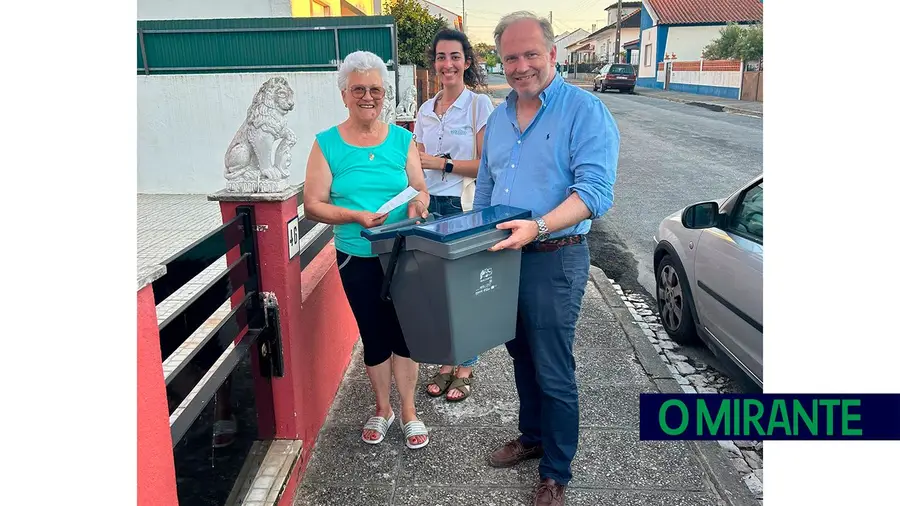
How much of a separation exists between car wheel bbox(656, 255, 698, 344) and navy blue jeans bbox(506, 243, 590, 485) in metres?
2.02

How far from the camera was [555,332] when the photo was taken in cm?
251

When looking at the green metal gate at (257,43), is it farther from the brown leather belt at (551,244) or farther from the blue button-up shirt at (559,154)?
the brown leather belt at (551,244)

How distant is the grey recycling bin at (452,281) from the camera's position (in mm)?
2266

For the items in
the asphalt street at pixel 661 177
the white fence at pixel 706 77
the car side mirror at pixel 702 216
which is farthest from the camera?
the white fence at pixel 706 77

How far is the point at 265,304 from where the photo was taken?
2.70 meters

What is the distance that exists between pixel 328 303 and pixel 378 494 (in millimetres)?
1145

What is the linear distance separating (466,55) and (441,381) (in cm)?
183

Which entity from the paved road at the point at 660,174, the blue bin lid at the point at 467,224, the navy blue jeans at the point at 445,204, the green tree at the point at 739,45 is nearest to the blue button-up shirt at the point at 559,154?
the blue bin lid at the point at 467,224

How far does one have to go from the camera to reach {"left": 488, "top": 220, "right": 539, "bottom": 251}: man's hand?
226 centimetres

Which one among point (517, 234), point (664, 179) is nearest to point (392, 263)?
point (517, 234)

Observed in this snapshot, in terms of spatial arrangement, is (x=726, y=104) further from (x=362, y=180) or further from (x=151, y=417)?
(x=151, y=417)

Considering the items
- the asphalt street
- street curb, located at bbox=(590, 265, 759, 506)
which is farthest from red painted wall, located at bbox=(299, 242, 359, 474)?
the asphalt street

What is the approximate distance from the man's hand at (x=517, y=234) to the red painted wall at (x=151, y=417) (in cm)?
114

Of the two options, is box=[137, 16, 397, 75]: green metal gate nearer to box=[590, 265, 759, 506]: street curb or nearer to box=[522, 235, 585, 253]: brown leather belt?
box=[590, 265, 759, 506]: street curb
